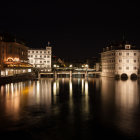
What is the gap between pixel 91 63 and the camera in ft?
500

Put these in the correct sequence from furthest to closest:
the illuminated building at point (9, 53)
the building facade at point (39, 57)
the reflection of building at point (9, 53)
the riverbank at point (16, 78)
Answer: the building facade at point (39, 57), the reflection of building at point (9, 53), the illuminated building at point (9, 53), the riverbank at point (16, 78)

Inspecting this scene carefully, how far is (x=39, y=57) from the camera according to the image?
118 meters

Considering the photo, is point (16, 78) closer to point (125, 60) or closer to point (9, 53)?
point (9, 53)

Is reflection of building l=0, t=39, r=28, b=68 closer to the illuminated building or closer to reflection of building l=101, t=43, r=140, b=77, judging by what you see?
the illuminated building

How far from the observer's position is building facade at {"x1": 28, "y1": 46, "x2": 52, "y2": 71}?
117188 millimetres

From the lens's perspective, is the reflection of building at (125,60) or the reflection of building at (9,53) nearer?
the reflection of building at (9,53)

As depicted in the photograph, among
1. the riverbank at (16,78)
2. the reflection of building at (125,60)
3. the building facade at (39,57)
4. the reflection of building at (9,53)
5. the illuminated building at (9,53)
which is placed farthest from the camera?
the building facade at (39,57)

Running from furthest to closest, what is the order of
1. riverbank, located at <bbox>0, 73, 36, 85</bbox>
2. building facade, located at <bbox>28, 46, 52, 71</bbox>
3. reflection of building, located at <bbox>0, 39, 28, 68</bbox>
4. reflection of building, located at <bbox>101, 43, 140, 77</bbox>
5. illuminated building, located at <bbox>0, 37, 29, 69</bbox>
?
building facade, located at <bbox>28, 46, 52, 71</bbox>
reflection of building, located at <bbox>101, 43, 140, 77</bbox>
reflection of building, located at <bbox>0, 39, 28, 68</bbox>
illuminated building, located at <bbox>0, 37, 29, 69</bbox>
riverbank, located at <bbox>0, 73, 36, 85</bbox>

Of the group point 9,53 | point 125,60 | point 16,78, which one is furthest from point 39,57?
point 125,60

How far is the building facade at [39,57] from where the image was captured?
11719 centimetres

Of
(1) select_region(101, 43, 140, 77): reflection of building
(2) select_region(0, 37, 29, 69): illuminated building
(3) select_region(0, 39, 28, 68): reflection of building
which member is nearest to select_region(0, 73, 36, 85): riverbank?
(2) select_region(0, 37, 29, 69): illuminated building

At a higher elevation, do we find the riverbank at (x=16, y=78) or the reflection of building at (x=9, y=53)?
the reflection of building at (x=9, y=53)

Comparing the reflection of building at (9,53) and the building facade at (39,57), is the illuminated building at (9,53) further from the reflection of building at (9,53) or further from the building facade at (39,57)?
the building facade at (39,57)

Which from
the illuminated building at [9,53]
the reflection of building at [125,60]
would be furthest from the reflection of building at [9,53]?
the reflection of building at [125,60]
